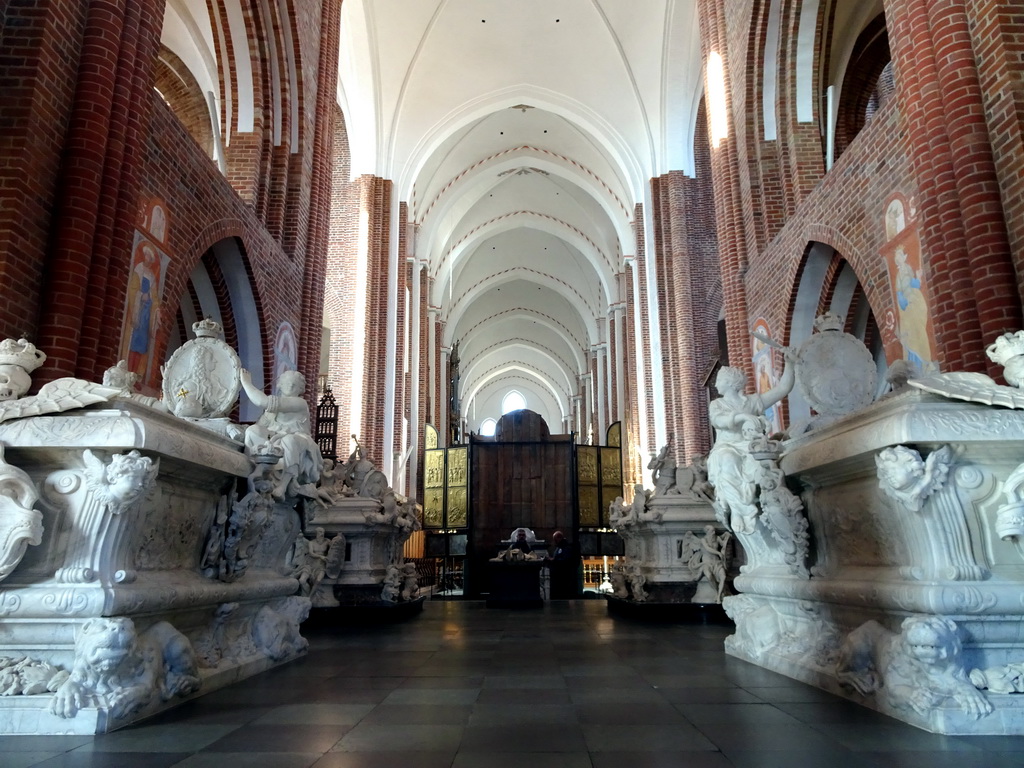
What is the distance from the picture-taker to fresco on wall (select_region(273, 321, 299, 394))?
358 inches

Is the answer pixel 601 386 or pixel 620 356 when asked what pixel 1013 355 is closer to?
pixel 620 356

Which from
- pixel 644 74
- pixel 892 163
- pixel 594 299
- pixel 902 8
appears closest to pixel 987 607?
pixel 902 8

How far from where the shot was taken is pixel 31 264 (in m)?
4.43

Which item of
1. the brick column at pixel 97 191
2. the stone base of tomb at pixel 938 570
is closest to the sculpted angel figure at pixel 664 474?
the stone base of tomb at pixel 938 570

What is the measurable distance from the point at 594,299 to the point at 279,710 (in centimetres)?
2753

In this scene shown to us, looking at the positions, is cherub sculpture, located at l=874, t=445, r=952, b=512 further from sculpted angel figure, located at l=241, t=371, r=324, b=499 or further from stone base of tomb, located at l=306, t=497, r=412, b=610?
stone base of tomb, located at l=306, t=497, r=412, b=610

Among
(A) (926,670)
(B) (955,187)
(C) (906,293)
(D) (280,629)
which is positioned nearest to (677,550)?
(C) (906,293)

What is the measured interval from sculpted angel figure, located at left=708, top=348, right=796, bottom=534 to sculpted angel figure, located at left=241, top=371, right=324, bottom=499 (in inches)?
98.4

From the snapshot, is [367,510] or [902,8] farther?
[367,510]

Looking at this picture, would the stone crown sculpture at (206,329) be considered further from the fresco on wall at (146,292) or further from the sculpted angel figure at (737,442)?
the sculpted angel figure at (737,442)

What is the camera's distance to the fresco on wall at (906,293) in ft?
19.7

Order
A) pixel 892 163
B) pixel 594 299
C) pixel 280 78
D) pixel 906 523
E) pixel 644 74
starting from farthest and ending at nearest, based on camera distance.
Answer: pixel 594 299 < pixel 644 74 < pixel 280 78 < pixel 892 163 < pixel 906 523

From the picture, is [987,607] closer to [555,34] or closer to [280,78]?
[280,78]

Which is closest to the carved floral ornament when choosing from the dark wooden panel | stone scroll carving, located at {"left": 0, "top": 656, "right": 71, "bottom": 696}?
stone scroll carving, located at {"left": 0, "top": 656, "right": 71, "bottom": 696}
